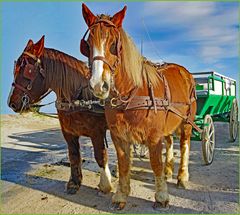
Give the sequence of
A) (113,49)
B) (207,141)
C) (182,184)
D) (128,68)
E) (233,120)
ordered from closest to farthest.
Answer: (113,49)
(128,68)
(182,184)
(207,141)
(233,120)

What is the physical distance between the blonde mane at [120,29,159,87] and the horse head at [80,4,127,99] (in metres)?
0.10

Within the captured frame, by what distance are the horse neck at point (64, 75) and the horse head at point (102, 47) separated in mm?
717

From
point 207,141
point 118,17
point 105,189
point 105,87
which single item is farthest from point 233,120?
point 105,87

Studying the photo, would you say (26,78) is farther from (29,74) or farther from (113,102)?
(113,102)

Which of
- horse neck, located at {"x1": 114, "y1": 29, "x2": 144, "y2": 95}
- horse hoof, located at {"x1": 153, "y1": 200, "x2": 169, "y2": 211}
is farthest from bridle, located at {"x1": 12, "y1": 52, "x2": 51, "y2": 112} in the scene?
horse hoof, located at {"x1": 153, "y1": 200, "x2": 169, "y2": 211}

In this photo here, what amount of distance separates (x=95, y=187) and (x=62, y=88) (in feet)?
4.71

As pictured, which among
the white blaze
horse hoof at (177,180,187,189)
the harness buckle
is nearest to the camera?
the white blaze

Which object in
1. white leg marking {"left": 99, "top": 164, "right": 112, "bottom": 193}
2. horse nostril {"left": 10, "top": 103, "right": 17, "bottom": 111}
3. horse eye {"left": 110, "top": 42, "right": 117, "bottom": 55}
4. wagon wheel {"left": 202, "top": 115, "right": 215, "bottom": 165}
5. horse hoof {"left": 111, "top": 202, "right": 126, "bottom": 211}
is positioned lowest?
horse hoof {"left": 111, "top": 202, "right": 126, "bottom": 211}

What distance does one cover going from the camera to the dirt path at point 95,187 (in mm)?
3096

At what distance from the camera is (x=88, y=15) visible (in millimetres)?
2582

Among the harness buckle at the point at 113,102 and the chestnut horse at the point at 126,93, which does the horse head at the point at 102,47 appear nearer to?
the chestnut horse at the point at 126,93

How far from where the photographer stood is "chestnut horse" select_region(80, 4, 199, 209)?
2.38 metres

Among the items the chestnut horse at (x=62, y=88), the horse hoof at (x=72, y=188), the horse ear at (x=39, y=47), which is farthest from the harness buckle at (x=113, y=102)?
the horse hoof at (x=72, y=188)

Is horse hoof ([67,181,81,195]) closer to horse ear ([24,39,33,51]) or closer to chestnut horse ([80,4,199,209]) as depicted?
chestnut horse ([80,4,199,209])
